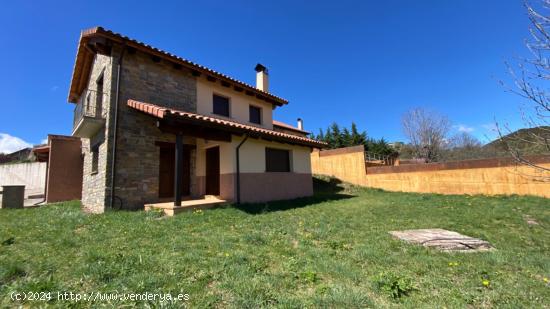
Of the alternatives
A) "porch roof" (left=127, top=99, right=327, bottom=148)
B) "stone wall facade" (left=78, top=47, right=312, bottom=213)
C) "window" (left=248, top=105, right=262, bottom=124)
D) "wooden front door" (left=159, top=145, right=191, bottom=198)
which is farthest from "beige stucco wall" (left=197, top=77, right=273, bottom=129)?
"wooden front door" (left=159, top=145, right=191, bottom=198)

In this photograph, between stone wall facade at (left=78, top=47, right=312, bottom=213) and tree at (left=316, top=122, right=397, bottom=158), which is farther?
tree at (left=316, top=122, right=397, bottom=158)

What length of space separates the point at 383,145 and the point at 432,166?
49.2 ft

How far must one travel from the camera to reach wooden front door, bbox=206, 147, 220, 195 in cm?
953

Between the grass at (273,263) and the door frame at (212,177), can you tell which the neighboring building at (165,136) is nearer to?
the door frame at (212,177)

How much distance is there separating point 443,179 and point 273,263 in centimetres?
1240

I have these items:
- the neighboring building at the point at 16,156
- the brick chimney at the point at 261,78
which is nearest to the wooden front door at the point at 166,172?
the brick chimney at the point at 261,78

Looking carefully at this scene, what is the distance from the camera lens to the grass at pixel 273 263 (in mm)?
2637

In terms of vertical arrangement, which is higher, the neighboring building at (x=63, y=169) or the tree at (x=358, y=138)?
the tree at (x=358, y=138)

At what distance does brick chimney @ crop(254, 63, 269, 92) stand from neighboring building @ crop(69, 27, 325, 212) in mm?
2917

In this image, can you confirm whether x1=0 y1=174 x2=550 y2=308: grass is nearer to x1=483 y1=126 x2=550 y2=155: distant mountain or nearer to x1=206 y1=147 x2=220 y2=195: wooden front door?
x1=483 y1=126 x2=550 y2=155: distant mountain

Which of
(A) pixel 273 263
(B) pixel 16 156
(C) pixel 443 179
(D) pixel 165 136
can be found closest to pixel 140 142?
(D) pixel 165 136

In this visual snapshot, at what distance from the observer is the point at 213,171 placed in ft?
31.9

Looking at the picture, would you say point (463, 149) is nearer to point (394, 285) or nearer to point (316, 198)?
point (316, 198)

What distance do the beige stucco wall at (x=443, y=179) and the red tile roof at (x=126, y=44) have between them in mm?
6191
